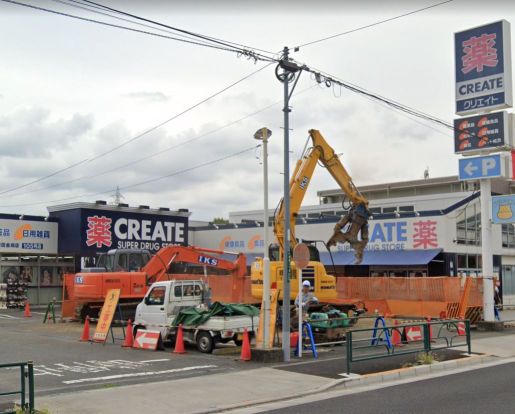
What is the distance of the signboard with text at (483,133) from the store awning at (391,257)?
9216 mm

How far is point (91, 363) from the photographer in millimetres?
14766

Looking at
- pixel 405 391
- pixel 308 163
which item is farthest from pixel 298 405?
pixel 308 163

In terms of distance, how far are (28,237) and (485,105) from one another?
85.7ft

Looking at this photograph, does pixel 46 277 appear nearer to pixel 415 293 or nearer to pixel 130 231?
pixel 130 231

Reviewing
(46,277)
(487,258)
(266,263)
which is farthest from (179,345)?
(46,277)

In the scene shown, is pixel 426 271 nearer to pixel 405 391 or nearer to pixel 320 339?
pixel 320 339

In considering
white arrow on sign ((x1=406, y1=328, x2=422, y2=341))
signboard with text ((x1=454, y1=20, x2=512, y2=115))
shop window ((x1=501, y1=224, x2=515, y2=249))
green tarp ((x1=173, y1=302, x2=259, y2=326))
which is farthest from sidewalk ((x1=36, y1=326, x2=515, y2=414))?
shop window ((x1=501, y1=224, x2=515, y2=249))

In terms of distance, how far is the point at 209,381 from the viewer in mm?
12219

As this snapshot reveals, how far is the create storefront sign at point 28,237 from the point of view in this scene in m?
35.6

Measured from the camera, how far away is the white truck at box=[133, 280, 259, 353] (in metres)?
16.5

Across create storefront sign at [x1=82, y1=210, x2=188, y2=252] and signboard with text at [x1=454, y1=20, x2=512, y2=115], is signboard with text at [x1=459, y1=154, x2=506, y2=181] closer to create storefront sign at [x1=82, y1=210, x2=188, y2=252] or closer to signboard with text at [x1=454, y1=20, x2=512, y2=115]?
signboard with text at [x1=454, y1=20, x2=512, y2=115]

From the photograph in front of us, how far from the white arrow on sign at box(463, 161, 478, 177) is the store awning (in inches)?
340

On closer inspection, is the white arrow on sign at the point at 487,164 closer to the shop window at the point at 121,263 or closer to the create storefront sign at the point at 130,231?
the shop window at the point at 121,263

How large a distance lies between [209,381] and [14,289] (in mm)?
26600
